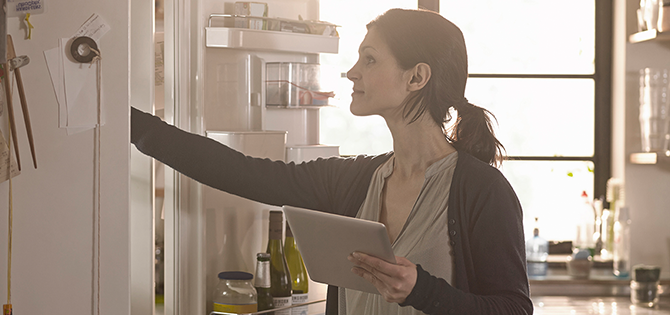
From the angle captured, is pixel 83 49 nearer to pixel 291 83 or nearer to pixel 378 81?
pixel 378 81

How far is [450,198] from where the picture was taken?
3.52 feet

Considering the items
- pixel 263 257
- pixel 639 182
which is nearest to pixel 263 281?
pixel 263 257

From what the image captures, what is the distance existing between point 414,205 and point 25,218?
2.14ft

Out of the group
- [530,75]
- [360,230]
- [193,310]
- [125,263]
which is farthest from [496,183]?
[530,75]

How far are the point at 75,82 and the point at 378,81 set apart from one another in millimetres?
547

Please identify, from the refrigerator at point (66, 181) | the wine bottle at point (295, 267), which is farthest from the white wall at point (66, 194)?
the wine bottle at point (295, 267)

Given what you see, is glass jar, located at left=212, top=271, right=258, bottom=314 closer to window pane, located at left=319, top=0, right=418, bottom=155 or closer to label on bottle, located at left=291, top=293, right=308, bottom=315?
label on bottle, located at left=291, top=293, right=308, bottom=315

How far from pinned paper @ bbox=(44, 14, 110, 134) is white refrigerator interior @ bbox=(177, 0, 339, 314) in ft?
1.83

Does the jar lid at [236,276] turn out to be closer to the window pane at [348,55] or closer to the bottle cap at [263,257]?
the bottle cap at [263,257]

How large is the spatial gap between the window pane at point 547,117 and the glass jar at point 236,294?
1.41 meters

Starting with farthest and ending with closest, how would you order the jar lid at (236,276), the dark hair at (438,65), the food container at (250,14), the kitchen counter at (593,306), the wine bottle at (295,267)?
1. the kitchen counter at (593,306)
2. the wine bottle at (295,267)
3. the food container at (250,14)
4. the jar lid at (236,276)
5. the dark hair at (438,65)

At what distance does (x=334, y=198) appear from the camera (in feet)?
4.18

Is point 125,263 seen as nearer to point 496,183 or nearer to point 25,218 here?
point 25,218

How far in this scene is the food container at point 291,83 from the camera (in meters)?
1.48
